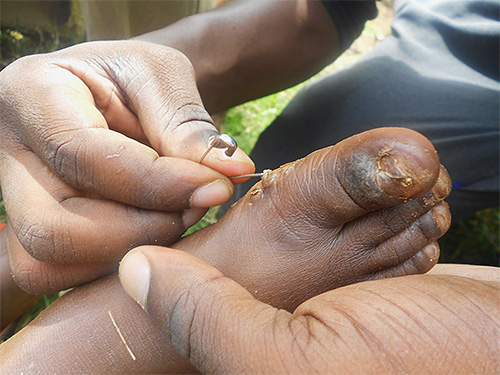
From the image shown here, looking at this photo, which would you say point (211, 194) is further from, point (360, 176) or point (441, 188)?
point (441, 188)

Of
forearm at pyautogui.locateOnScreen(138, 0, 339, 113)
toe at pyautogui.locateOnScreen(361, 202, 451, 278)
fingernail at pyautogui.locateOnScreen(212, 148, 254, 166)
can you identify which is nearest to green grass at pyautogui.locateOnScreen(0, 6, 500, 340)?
forearm at pyautogui.locateOnScreen(138, 0, 339, 113)

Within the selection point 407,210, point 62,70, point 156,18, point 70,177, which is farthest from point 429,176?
point 156,18

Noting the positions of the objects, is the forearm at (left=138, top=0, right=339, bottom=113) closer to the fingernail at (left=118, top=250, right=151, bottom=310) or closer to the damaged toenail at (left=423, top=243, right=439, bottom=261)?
the fingernail at (left=118, top=250, right=151, bottom=310)

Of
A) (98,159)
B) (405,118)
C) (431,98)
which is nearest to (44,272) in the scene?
(98,159)

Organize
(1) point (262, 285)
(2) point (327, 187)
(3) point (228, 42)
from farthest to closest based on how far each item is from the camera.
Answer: (3) point (228, 42) → (1) point (262, 285) → (2) point (327, 187)

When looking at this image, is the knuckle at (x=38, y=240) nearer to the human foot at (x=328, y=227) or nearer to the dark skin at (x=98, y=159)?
the dark skin at (x=98, y=159)

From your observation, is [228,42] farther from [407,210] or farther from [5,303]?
[5,303]

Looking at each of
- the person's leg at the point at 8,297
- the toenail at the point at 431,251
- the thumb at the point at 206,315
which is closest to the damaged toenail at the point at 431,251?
the toenail at the point at 431,251

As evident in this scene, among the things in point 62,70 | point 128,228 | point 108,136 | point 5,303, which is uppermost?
point 62,70
